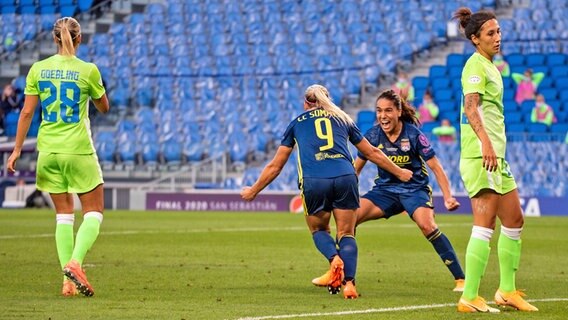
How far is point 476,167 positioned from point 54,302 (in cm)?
341

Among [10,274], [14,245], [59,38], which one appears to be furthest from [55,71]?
[14,245]

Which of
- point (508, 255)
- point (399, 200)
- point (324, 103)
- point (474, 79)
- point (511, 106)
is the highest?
point (511, 106)

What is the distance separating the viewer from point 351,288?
32.5ft

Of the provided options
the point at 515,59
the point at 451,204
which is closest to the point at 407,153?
the point at 451,204

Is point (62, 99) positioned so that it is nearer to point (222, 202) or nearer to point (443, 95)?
point (222, 202)

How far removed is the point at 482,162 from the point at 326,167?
1929 mm

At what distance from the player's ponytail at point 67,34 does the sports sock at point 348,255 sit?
2.78 m

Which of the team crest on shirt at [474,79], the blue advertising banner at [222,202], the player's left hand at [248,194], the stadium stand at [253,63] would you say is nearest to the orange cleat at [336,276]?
the player's left hand at [248,194]

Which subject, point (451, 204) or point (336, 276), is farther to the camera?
point (451, 204)

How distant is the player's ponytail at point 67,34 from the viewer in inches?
393

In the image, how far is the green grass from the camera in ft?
29.3

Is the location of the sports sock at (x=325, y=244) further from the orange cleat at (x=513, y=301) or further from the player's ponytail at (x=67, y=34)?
the player's ponytail at (x=67, y=34)

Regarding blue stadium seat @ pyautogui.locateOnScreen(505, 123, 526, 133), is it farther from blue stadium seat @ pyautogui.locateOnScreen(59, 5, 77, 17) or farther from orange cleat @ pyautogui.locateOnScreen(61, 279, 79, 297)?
orange cleat @ pyautogui.locateOnScreen(61, 279, 79, 297)

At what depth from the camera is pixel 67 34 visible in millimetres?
9969
